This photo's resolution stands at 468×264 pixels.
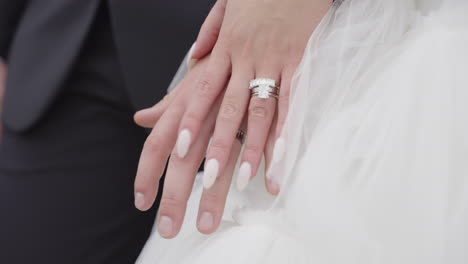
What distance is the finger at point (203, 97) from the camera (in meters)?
0.52

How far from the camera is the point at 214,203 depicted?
491 mm

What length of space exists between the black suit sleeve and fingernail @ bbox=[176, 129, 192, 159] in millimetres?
776

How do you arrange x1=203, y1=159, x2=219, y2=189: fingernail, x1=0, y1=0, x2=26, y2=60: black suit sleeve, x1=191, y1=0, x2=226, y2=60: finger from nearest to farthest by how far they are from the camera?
x1=203, y1=159, x2=219, y2=189: fingernail, x1=191, y1=0, x2=226, y2=60: finger, x1=0, y1=0, x2=26, y2=60: black suit sleeve

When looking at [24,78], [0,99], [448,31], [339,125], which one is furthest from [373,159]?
[0,99]

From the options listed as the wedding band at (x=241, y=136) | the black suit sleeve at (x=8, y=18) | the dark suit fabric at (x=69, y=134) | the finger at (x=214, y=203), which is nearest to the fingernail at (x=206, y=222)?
the finger at (x=214, y=203)

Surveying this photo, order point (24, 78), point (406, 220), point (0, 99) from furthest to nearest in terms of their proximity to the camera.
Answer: point (0, 99) < point (24, 78) < point (406, 220)

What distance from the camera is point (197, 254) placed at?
18.4 inches

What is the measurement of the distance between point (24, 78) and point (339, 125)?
772 millimetres

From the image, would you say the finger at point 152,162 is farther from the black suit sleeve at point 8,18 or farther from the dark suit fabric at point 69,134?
the black suit sleeve at point 8,18

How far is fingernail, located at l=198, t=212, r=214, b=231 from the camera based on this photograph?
48 cm

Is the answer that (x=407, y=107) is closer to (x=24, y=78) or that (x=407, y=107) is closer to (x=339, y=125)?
(x=339, y=125)

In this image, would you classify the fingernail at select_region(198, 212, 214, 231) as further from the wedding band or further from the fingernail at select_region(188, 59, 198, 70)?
the fingernail at select_region(188, 59, 198, 70)

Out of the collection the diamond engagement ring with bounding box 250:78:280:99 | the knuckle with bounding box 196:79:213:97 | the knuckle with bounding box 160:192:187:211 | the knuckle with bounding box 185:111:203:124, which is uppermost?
the diamond engagement ring with bounding box 250:78:280:99

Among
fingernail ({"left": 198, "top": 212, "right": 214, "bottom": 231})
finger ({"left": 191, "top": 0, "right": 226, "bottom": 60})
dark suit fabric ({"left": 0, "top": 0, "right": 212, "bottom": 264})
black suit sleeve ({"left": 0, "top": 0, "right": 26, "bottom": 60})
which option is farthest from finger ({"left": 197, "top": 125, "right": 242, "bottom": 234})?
black suit sleeve ({"left": 0, "top": 0, "right": 26, "bottom": 60})
